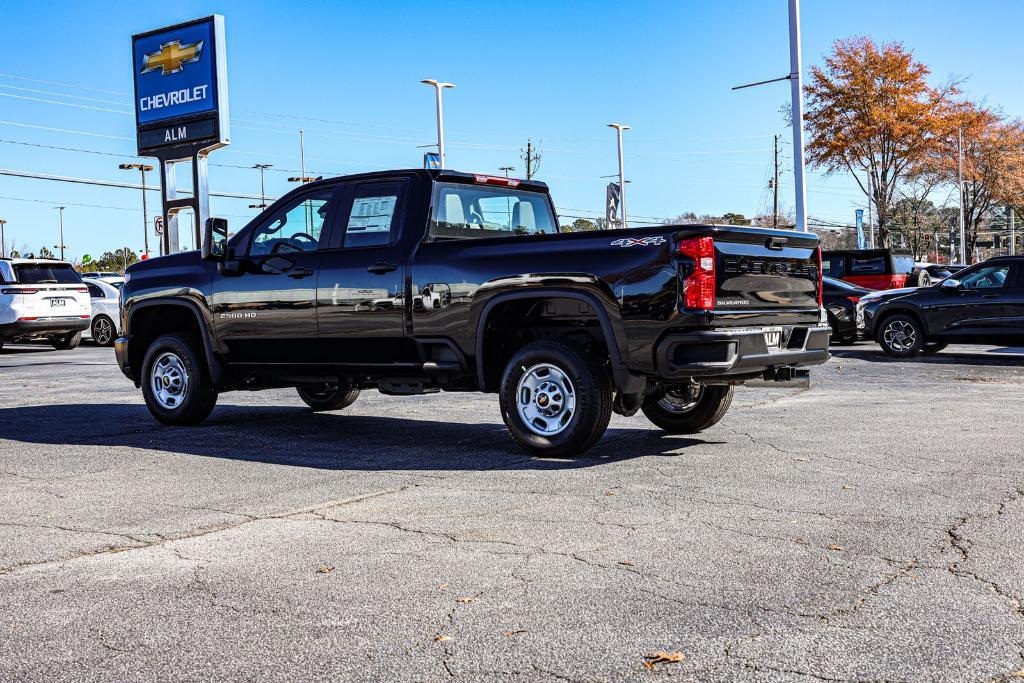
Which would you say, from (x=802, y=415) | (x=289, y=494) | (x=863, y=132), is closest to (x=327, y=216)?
(x=289, y=494)

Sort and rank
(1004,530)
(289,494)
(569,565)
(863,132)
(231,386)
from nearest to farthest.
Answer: (569,565)
(1004,530)
(289,494)
(231,386)
(863,132)

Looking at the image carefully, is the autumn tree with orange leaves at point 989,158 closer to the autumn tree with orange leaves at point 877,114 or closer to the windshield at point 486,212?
the autumn tree with orange leaves at point 877,114

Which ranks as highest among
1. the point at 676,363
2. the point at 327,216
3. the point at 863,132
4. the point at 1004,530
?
the point at 863,132

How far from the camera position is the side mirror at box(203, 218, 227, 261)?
936 cm

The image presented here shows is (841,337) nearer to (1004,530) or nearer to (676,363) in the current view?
(676,363)

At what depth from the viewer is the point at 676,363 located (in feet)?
23.4

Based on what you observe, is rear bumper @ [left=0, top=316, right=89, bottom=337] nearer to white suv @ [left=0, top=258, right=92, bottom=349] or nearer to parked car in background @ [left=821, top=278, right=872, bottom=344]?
white suv @ [left=0, top=258, right=92, bottom=349]

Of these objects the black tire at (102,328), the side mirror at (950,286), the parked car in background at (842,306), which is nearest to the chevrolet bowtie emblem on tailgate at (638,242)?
the side mirror at (950,286)

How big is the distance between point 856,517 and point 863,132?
122ft

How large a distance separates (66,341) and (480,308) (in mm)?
18187

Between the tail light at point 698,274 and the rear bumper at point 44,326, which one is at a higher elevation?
the tail light at point 698,274

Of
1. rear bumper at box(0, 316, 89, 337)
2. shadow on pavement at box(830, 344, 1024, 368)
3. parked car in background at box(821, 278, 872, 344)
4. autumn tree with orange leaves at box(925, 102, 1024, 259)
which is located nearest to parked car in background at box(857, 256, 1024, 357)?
shadow on pavement at box(830, 344, 1024, 368)

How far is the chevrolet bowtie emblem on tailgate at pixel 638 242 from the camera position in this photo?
7.16 meters

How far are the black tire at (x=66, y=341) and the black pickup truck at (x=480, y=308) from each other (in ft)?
46.8
